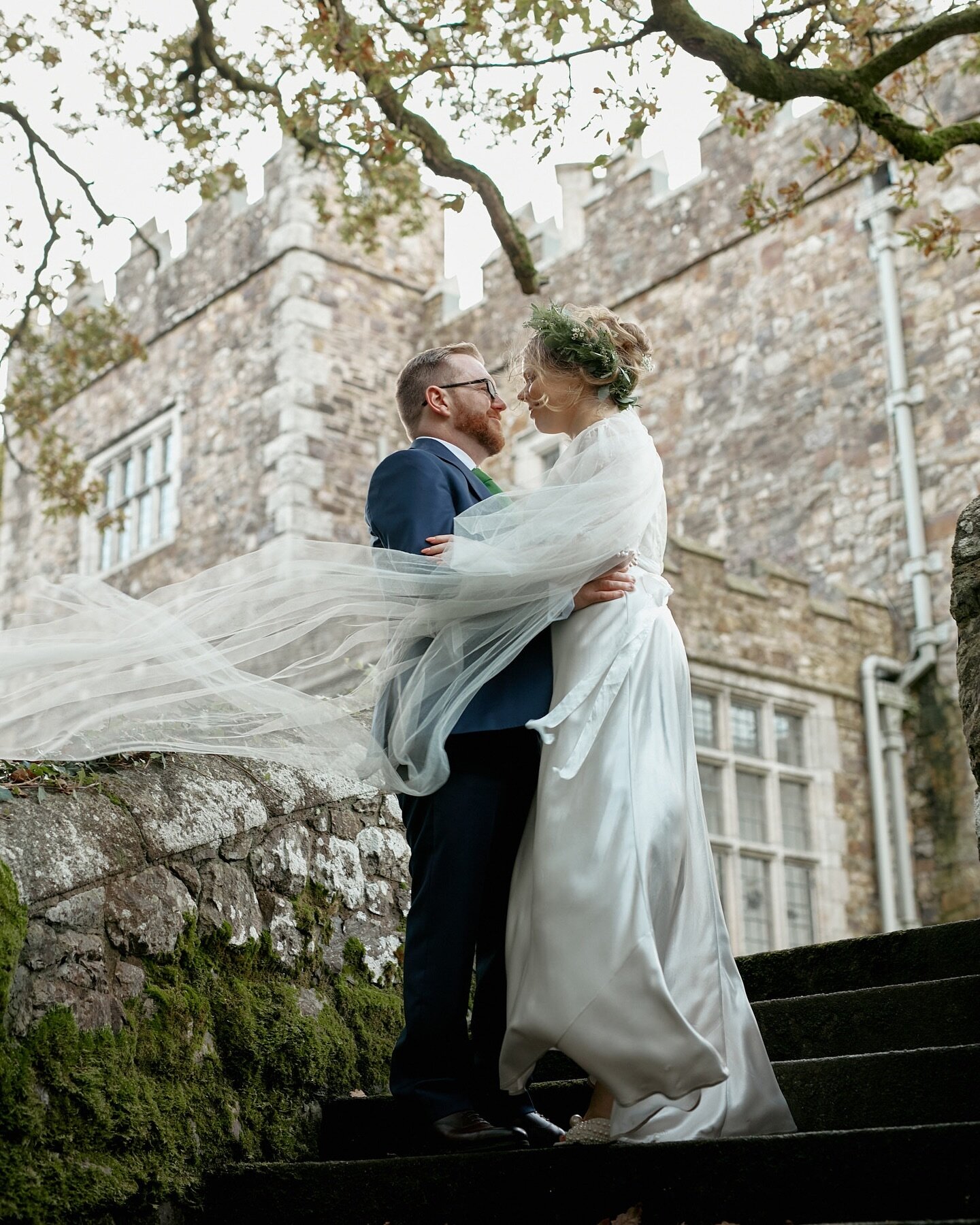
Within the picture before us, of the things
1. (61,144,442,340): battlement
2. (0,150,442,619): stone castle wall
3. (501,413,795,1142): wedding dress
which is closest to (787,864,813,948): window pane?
(0,150,442,619): stone castle wall

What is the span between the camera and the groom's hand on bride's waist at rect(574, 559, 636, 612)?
3.21 meters

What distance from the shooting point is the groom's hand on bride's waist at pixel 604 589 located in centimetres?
321

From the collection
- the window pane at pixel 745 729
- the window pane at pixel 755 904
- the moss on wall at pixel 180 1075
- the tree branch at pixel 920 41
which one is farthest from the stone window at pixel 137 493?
the moss on wall at pixel 180 1075

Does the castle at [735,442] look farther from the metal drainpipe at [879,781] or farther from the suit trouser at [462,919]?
the suit trouser at [462,919]

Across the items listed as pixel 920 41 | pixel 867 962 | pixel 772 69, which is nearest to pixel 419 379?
pixel 867 962

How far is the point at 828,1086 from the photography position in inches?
117

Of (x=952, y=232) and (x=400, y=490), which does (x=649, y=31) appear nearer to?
(x=952, y=232)

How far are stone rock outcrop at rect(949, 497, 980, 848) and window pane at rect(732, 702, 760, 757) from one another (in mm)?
6591

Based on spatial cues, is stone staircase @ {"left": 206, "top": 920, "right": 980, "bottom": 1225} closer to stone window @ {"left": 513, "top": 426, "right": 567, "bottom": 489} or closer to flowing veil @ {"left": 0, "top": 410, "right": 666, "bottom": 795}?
flowing veil @ {"left": 0, "top": 410, "right": 666, "bottom": 795}

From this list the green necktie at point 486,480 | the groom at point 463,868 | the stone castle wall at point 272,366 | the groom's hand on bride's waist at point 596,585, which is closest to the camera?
the groom at point 463,868

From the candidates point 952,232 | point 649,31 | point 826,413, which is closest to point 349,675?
point 649,31

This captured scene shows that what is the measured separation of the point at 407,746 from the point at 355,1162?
0.87 meters

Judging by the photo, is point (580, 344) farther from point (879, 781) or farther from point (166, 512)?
point (166, 512)

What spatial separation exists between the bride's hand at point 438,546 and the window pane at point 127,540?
1299cm
